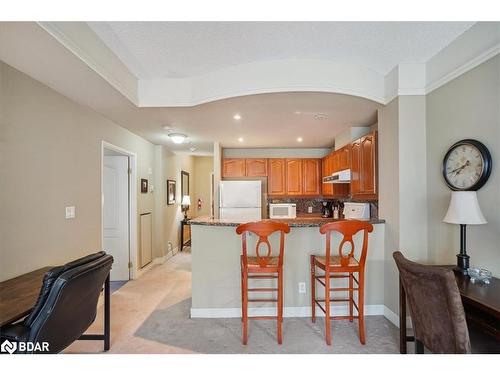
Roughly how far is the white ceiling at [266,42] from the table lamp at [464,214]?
4.22 feet

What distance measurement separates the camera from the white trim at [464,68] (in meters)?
1.91

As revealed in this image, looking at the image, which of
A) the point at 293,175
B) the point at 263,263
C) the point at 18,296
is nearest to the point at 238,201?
the point at 293,175

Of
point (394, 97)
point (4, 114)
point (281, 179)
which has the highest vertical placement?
point (394, 97)

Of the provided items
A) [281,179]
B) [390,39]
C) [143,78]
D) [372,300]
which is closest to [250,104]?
[143,78]

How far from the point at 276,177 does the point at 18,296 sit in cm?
444

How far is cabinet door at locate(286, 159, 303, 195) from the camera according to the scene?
555cm

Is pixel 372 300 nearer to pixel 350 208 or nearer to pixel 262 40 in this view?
pixel 350 208

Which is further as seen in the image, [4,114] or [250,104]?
[250,104]

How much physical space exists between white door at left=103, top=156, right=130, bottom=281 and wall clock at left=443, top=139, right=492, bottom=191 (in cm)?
404

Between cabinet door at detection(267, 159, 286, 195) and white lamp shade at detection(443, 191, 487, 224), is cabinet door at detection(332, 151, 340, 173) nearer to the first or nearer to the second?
cabinet door at detection(267, 159, 286, 195)

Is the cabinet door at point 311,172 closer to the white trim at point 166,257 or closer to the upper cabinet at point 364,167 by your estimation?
the upper cabinet at point 364,167

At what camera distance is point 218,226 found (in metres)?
2.84

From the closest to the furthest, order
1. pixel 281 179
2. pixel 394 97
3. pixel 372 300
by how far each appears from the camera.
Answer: pixel 394 97 < pixel 372 300 < pixel 281 179
